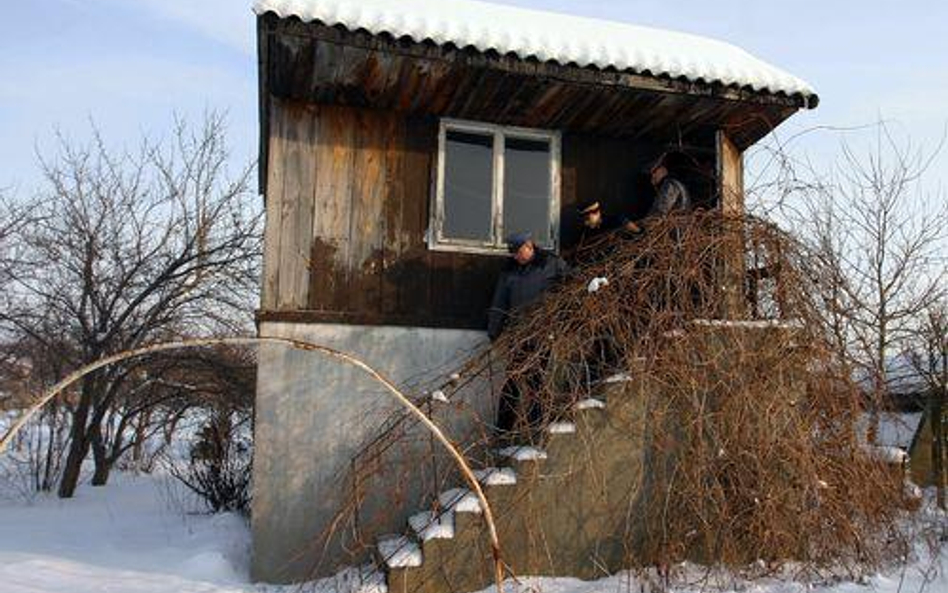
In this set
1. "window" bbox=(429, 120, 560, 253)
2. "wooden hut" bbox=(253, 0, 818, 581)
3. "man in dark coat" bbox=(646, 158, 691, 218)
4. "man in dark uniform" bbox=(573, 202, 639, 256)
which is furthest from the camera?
"window" bbox=(429, 120, 560, 253)

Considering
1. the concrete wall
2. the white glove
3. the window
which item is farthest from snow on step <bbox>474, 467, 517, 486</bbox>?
the window

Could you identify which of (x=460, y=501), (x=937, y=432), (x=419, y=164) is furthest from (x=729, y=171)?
(x=937, y=432)

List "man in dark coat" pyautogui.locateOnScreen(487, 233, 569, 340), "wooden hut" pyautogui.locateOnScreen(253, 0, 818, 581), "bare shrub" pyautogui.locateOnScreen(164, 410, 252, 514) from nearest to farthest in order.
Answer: "wooden hut" pyautogui.locateOnScreen(253, 0, 818, 581) → "man in dark coat" pyautogui.locateOnScreen(487, 233, 569, 340) → "bare shrub" pyautogui.locateOnScreen(164, 410, 252, 514)

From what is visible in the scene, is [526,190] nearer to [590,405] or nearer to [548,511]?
[590,405]

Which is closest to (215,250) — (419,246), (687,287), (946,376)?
(419,246)

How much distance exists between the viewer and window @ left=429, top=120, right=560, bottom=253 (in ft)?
26.6

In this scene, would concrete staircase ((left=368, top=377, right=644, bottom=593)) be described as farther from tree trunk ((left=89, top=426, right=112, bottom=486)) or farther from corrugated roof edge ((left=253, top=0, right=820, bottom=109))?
tree trunk ((left=89, top=426, right=112, bottom=486))

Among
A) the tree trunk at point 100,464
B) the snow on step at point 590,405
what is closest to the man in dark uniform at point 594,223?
the snow on step at point 590,405

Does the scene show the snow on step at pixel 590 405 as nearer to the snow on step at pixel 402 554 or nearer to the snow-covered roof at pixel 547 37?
the snow on step at pixel 402 554

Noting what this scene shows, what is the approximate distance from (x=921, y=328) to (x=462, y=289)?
11.8 metres

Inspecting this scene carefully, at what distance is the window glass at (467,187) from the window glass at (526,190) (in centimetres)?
19

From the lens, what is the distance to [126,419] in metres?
15.9

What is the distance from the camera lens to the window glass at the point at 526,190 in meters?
8.32

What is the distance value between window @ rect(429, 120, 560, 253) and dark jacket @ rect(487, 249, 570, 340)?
743mm
